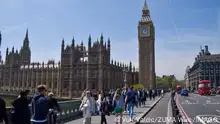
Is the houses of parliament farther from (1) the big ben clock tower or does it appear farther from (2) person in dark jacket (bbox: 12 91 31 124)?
(2) person in dark jacket (bbox: 12 91 31 124)

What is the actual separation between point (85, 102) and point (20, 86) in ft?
295

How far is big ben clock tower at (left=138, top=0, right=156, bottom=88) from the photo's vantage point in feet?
289

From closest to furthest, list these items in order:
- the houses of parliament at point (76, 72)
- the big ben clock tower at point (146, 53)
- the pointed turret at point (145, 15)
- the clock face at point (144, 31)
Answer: the houses of parliament at point (76, 72)
the big ben clock tower at point (146, 53)
the clock face at point (144, 31)
the pointed turret at point (145, 15)

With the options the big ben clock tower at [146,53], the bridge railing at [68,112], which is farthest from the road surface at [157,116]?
the big ben clock tower at [146,53]

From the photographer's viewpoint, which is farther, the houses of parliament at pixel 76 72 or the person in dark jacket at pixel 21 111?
the houses of parliament at pixel 76 72

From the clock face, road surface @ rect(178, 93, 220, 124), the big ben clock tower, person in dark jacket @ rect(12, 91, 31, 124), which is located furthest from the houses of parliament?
person in dark jacket @ rect(12, 91, 31, 124)

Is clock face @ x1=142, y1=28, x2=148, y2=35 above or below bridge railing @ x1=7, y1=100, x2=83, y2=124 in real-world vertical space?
above

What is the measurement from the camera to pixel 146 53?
90625 mm

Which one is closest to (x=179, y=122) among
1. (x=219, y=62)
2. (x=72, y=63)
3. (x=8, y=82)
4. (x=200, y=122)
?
(x=200, y=122)

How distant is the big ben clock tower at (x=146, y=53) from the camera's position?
3472 inches

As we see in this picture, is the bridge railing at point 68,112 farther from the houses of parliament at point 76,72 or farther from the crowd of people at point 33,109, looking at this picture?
the houses of parliament at point 76,72

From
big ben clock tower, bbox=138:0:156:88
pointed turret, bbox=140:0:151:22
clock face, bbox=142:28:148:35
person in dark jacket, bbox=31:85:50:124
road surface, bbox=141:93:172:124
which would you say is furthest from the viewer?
pointed turret, bbox=140:0:151:22

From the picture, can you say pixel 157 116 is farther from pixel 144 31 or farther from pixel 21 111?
pixel 144 31

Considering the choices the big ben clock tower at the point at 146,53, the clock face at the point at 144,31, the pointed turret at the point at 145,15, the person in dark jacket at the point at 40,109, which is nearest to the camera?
the person in dark jacket at the point at 40,109
